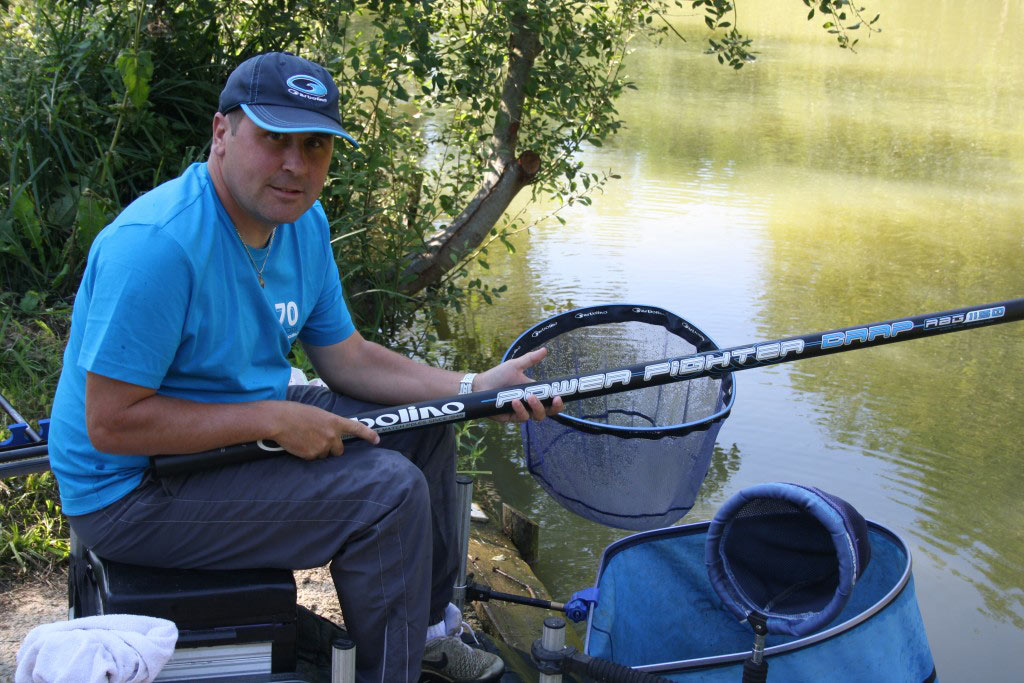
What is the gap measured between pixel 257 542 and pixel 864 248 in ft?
19.8

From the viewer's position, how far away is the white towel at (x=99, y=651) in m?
1.70

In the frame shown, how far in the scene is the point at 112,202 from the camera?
4.32m

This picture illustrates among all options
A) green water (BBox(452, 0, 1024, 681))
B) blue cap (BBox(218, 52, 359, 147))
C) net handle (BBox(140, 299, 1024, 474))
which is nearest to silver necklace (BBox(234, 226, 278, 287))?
blue cap (BBox(218, 52, 359, 147))

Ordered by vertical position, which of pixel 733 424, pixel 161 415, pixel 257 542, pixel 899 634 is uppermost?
pixel 161 415

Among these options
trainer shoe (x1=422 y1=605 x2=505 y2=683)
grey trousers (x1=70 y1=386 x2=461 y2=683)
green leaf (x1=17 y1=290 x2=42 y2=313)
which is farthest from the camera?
green leaf (x1=17 y1=290 x2=42 y2=313)

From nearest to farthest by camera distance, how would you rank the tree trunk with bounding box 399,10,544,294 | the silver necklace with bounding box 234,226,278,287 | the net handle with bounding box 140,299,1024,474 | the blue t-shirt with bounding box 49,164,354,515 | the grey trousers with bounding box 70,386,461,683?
the blue t-shirt with bounding box 49,164,354,515 → the grey trousers with bounding box 70,386,461,683 → the silver necklace with bounding box 234,226,278,287 → the net handle with bounding box 140,299,1024,474 → the tree trunk with bounding box 399,10,544,294

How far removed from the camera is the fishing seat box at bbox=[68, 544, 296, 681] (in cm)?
188

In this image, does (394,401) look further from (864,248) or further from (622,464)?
(864,248)

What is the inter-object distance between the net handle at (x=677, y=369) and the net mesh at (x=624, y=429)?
0.65 ft

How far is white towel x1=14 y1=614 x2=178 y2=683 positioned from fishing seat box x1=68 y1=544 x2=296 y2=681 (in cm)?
10

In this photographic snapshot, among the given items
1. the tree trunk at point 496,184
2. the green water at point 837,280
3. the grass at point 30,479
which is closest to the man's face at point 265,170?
the grass at point 30,479

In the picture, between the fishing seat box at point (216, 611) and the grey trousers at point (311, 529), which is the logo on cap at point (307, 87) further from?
the fishing seat box at point (216, 611)

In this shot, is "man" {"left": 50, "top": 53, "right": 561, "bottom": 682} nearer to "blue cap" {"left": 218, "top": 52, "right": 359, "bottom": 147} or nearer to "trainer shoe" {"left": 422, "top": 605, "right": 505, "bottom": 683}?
"blue cap" {"left": 218, "top": 52, "right": 359, "bottom": 147}

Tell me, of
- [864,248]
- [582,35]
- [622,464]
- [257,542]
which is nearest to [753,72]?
[864,248]
